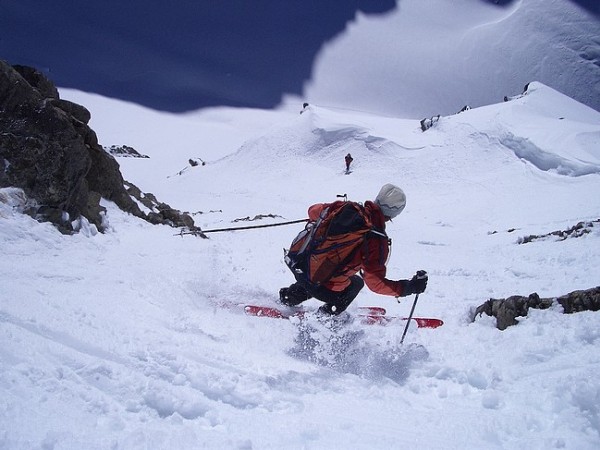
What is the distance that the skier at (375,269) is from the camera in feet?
11.1

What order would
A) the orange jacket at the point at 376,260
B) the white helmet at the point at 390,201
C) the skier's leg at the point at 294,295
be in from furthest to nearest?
the skier's leg at the point at 294,295
the white helmet at the point at 390,201
the orange jacket at the point at 376,260

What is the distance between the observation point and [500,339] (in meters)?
3.32

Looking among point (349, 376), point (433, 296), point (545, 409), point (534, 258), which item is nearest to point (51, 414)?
point (349, 376)

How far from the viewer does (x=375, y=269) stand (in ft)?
11.1

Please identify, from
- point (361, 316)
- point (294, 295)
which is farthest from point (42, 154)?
point (361, 316)

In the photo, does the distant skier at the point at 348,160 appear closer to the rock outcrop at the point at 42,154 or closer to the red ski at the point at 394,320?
the rock outcrop at the point at 42,154

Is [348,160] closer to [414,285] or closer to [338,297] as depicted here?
[338,297]

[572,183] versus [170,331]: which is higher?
[572,183]

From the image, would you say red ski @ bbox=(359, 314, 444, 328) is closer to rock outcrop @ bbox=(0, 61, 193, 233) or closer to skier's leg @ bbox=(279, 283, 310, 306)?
skier's leg @ bbox=(279, 283, 310, 306)

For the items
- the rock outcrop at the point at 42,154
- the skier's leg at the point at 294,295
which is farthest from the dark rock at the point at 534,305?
the rock outcrop at the point at 42,154

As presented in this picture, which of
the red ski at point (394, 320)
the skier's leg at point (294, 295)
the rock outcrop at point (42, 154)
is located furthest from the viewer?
the rock outcrop at point (42, 154)

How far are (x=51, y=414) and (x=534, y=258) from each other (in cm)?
780

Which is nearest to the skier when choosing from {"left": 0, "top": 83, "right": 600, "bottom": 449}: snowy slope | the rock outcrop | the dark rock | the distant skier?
{"left": 0, "top": 83, "right": 600, "bottom": 449}: snowy slope

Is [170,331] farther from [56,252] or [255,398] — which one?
[56,252]
